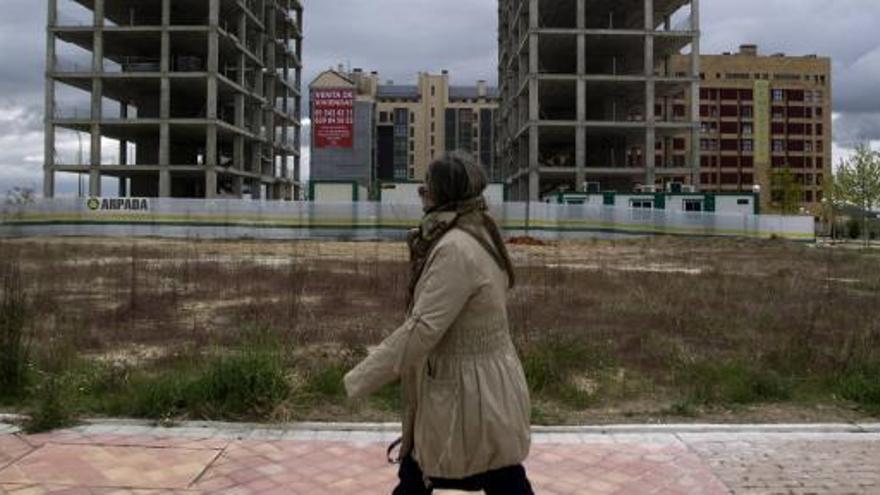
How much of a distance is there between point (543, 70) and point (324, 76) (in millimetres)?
18410

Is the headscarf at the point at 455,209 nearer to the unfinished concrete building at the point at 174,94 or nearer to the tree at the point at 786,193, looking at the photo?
the unfinished concrete building at the point at 174,94

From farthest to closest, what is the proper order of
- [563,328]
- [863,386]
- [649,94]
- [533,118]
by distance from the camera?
[649,94]
[533,118]
[563,328]
[863,386]

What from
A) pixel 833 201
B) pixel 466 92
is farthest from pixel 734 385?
pixel 466 92

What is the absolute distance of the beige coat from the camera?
293 cm

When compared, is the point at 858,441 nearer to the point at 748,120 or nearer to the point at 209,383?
the point at 209,383

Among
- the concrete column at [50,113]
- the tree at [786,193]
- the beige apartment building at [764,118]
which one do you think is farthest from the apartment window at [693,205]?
the beige apartment building at [764,118]

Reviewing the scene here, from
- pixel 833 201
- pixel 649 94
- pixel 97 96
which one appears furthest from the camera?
pixel 833 201

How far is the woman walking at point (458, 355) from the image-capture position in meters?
2.94

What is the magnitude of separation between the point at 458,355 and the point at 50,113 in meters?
66.4

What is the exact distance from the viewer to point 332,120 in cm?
5803

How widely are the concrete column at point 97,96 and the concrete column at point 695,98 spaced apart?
142ft

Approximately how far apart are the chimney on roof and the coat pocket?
139m

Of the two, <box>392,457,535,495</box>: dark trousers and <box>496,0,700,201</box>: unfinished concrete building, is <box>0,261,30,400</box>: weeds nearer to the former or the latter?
<box>392,457,535,495</box>: dark trousers

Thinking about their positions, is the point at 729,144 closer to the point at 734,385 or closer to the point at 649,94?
the point at 649,94
